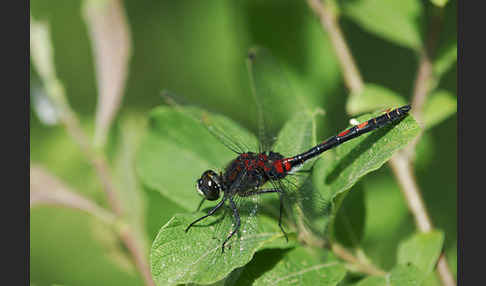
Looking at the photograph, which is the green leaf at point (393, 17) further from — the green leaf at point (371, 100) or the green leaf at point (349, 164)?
the green leaf at point (349, 164)

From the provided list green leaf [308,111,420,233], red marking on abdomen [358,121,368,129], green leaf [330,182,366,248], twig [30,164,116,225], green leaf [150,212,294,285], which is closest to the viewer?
green leaf [150,212,294,285]

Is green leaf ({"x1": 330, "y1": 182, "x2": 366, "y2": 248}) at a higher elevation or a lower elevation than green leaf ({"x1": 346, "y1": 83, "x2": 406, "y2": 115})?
lower

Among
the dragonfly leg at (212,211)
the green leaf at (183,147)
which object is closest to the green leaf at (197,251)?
the dragonfly leg at (212,211)

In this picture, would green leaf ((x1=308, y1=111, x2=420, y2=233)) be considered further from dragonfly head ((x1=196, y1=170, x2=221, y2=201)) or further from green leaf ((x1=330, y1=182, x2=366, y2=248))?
dragonfly head ((x1=196, y1=170, x2=221, y2=201))

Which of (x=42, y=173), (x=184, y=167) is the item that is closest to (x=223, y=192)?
(x=184, y=167)

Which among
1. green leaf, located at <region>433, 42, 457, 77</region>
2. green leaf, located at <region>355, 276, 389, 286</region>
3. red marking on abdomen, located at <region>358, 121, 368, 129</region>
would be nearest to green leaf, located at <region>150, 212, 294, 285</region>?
green leaf, located at <region>355, 276, 389, 286</region>

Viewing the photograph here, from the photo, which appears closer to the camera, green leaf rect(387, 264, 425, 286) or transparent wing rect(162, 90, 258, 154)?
green leaf rect(387, 264, 425, 286)

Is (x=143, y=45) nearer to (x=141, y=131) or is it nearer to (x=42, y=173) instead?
(x=141, y=131)
